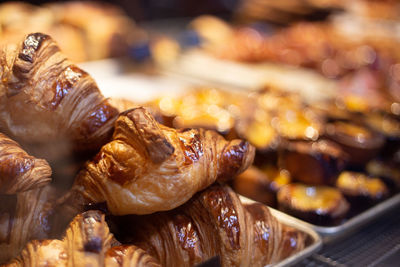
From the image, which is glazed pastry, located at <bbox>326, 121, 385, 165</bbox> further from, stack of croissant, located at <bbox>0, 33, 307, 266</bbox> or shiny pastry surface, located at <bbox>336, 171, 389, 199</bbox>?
stack of croissant, located at <bbox>0, 33, 307, 266</bbox>

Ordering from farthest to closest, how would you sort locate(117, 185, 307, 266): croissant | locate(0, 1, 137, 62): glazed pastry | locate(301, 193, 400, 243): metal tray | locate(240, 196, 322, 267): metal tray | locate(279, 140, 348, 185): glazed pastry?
locate(0, 1, 137, 62): glazed pastry, locate(279, 140, 348, 185): glazed pastry, locate(301, 193, 400, 243): metal tray, locate(240, 196, 322, 267): metal tray, locate(117, 185, 307, 266): croissant

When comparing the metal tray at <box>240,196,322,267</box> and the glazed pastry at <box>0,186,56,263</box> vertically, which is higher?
the glazed pastry at <box>0,186,56,263</box>

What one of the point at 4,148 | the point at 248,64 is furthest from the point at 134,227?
the point at 248,64

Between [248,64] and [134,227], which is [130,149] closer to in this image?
[134,227]

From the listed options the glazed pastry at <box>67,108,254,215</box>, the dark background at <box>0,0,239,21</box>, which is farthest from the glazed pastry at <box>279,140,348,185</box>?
the dark background at <box>0,0,239,21</box>

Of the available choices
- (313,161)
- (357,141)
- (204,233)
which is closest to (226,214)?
(204,233)

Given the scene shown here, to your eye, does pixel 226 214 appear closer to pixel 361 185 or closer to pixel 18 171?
pixel 18 171
